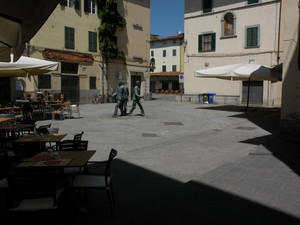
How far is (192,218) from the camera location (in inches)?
145

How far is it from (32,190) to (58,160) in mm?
692

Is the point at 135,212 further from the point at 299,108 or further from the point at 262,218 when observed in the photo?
the point at 299,108

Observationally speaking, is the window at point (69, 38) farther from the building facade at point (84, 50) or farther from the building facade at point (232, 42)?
the building facade at point (232, 42)

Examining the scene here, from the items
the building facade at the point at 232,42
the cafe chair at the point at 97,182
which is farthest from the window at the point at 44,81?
the cafe chair at the point at 97,182

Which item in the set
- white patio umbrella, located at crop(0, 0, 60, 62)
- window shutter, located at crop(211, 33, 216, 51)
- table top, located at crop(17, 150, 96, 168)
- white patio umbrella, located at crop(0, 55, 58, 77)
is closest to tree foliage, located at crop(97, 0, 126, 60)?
window shutter, located at crop(211, 33, 216, 51)

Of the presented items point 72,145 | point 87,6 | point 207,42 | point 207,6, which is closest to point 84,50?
point 87,6

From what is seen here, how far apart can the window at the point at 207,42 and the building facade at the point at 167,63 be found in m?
23.4

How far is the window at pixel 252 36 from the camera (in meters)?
23.6

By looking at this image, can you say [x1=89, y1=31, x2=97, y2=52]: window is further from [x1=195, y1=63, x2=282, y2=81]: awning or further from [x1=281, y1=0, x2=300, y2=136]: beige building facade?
[x1=281, y1=0, x2=300, y2=136]: beige building facade

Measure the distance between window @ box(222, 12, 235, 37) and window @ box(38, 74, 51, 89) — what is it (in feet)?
49.0

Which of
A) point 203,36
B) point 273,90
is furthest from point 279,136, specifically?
point 203,36

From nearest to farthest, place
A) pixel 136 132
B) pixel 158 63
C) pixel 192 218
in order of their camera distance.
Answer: pixel 192 218 → pixel 136 132 → pixel 158 63

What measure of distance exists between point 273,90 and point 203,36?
7.98 m

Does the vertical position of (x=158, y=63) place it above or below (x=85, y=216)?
above
